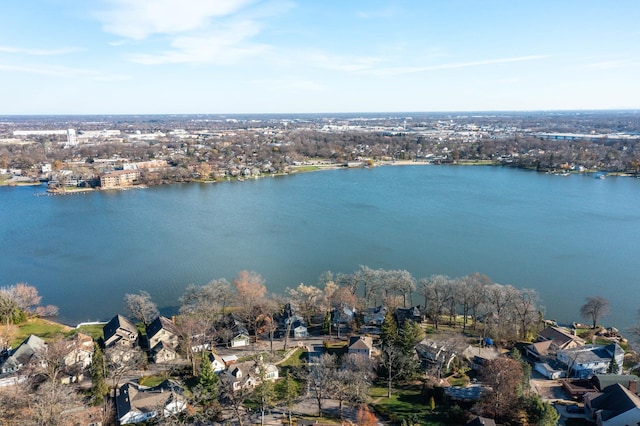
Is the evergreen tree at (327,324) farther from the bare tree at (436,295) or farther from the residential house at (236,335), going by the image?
the bare tree at (436,295)

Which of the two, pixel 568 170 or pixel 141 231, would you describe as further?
pixel 568 170

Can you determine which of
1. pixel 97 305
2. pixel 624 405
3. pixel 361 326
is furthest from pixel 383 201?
pixel 624 405

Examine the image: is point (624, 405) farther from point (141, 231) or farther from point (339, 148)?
point (339, 148)

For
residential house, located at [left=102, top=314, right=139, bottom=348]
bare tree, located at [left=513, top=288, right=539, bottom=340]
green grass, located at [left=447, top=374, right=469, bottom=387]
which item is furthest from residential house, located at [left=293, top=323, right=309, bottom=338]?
bare tree, located at [left=513, top=288, right=539, bottom=340]

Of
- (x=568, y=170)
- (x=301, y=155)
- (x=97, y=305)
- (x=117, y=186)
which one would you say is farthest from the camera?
(x=301, y=155)

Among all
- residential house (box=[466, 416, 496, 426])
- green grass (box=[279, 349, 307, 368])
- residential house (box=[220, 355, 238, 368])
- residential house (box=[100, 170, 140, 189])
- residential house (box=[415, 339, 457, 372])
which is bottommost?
residential house (box=[220, 355, 238, 368])

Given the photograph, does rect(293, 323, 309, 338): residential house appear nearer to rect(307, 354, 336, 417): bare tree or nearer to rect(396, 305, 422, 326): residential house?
rect(307, 354, 336, 417): bare tree
